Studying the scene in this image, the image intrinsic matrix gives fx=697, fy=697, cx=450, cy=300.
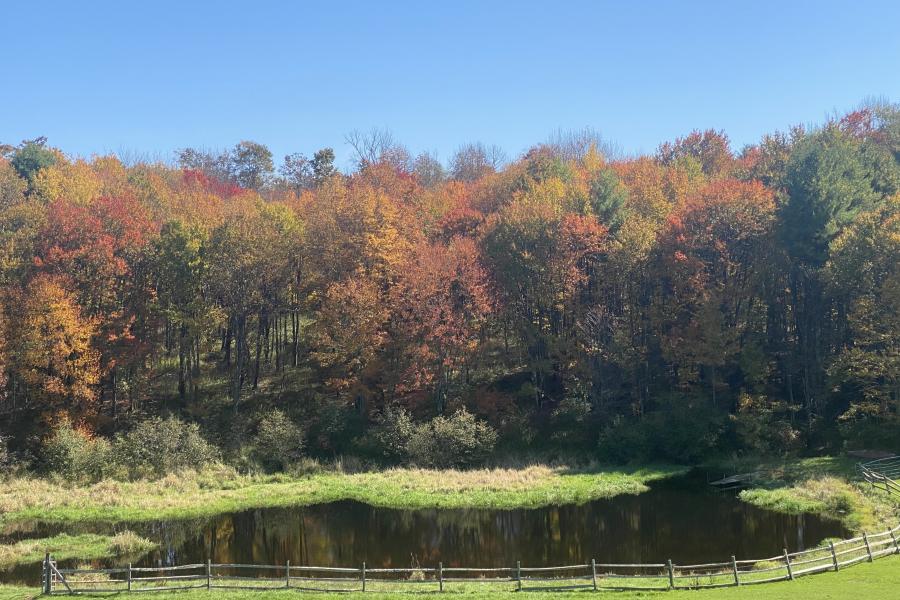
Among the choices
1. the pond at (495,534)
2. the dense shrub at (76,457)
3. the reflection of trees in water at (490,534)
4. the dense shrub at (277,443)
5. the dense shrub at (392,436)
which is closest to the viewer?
the pond at (495,534)

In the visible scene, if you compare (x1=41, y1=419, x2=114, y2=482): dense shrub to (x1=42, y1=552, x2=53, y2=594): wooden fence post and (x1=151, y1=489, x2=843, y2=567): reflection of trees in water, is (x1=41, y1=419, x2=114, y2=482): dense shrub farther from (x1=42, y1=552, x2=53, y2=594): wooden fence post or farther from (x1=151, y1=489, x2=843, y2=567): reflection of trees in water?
(x1=42, y1=552, x2=53, y2=594): wooden fence post

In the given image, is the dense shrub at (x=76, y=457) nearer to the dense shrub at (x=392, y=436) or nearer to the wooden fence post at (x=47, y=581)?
the dense shrub at (x=392, y=436)

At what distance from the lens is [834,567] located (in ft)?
86.8

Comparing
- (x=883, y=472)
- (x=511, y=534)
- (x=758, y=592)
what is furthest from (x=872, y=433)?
(x=758, y=592)

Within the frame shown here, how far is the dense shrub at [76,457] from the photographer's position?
4834 centimetres

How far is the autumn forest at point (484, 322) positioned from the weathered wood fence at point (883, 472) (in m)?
3.67

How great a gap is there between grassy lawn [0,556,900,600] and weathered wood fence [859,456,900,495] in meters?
13.9

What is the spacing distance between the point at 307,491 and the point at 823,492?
31677 millimetres

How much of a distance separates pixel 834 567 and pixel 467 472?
27031 mm

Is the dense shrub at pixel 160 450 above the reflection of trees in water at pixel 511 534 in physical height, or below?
above

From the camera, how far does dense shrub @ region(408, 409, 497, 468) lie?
172 feet

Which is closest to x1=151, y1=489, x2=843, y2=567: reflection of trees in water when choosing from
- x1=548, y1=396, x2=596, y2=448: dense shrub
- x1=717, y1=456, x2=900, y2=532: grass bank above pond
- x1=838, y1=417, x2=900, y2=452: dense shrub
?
x1=717, y1=456, x2=900, y2=532: grass bank above pond

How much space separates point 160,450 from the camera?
166ft

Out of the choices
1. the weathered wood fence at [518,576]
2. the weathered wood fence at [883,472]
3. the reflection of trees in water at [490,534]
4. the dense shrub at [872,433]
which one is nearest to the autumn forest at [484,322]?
the dense shrub at [872,433]
